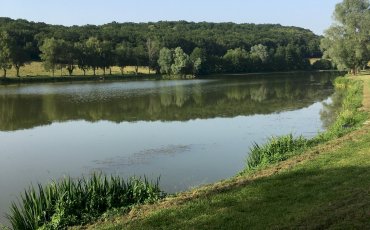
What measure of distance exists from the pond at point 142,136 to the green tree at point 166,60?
64001mm

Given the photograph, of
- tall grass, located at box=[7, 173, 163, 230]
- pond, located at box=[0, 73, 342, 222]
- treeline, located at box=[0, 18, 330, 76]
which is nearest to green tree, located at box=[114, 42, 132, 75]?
treeline, located at box=[0, 18, 330, 76]

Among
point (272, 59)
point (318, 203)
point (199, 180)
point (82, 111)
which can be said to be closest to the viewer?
point (318, 203)

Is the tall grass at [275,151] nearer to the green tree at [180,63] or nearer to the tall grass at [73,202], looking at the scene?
the tall grass at [73,202]

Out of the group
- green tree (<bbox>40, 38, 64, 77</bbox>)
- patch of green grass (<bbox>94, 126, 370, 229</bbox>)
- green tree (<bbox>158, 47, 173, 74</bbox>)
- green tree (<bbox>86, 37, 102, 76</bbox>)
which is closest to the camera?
patch of green grass (<bbox>94, 126, 370, 229</bbox>)

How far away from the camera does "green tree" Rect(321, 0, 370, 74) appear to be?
2502 inches

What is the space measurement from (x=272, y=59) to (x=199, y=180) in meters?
124

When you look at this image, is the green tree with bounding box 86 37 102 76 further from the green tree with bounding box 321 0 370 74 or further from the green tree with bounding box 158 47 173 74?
the green tree with bounding box 321 0 370 74

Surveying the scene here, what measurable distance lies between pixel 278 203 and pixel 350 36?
63219 millimetres

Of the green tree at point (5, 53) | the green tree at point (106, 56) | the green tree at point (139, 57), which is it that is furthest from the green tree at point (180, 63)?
the green tree at point (5, 53)

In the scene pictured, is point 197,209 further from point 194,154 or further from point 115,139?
point 115,139

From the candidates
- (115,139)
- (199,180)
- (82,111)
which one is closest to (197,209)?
(199,180)

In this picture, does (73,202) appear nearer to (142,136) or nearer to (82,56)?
(142,136)

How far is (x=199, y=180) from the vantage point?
14.1 meters

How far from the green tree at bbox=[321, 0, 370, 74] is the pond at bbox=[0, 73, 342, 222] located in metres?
26.1
